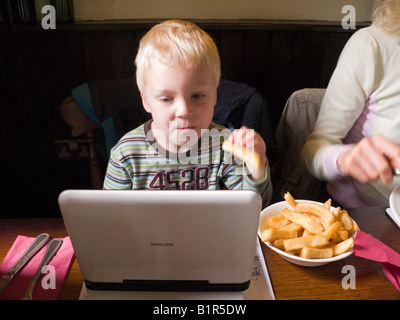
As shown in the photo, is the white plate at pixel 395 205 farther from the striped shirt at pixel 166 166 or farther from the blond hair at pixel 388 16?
the blond hair at pixel 388 16

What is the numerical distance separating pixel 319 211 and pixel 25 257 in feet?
2.18

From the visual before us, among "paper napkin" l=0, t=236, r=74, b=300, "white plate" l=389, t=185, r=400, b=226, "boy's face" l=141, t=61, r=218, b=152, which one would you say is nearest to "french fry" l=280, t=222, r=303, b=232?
"white plate" l=389, t=185, r=400, b=226

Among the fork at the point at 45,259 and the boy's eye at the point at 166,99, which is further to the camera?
the boy's eye at the point at 166,99

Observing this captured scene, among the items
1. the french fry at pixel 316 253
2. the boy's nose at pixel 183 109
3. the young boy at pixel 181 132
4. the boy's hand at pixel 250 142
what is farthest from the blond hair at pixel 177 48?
the french fry at pixel 316 253

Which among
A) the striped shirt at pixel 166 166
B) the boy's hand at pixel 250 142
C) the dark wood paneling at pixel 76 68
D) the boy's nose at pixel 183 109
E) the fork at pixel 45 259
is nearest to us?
the fork at pixel 45 259

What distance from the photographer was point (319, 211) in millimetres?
833

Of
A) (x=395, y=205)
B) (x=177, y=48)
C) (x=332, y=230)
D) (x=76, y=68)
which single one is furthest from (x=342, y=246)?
(x=76, y=68)

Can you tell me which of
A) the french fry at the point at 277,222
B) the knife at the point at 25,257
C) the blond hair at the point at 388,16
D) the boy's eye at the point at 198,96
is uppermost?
the blond hair at the point at 388,16

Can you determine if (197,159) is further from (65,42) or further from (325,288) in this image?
(65,42)

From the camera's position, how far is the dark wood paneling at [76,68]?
1950mm

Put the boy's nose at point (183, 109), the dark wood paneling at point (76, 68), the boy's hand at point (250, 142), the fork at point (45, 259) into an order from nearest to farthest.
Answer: the fork at point (45, 259) < the boy's hand at point (250, 142) < the boy's nose at point (183, 109) < the dark wood paneling at point (76, 68)

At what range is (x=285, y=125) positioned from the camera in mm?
1545

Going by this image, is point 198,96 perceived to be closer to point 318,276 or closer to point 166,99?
point 166,99
